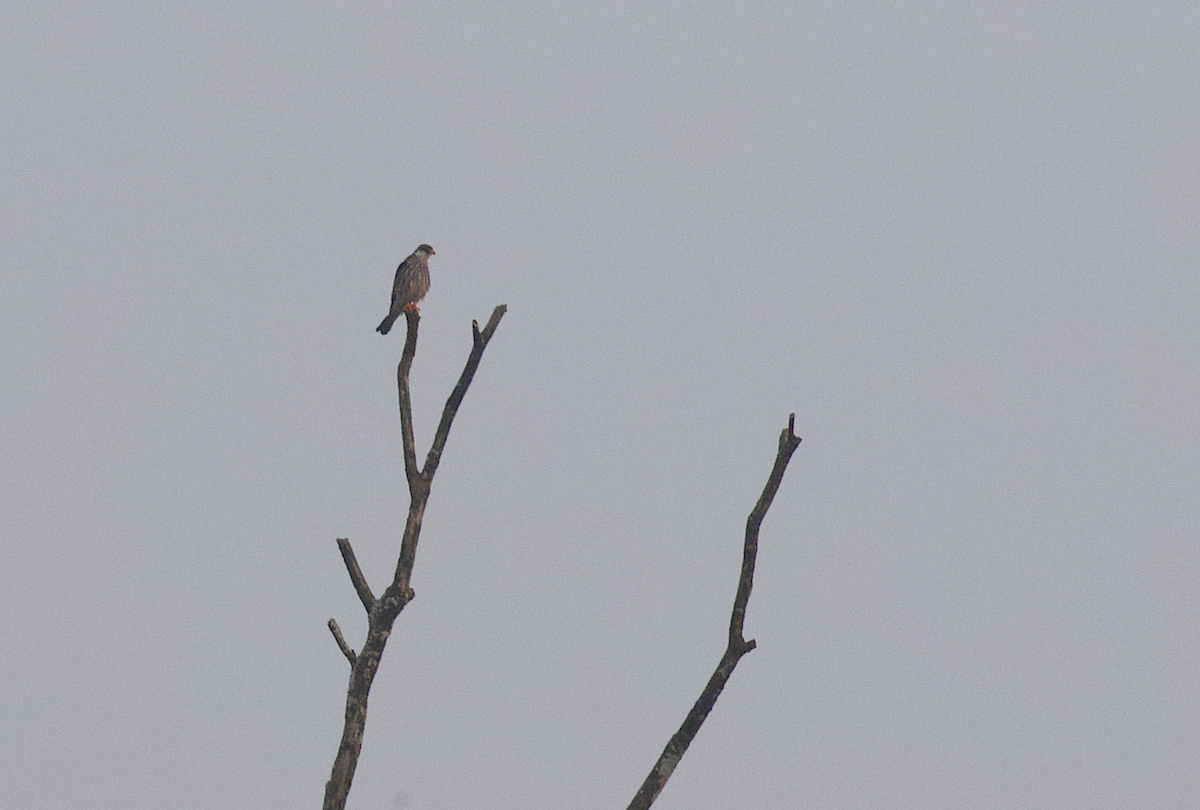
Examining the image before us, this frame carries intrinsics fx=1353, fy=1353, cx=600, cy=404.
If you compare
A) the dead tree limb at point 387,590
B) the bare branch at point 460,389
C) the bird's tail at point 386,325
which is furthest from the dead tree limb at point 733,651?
the bird's tail at point 386,325

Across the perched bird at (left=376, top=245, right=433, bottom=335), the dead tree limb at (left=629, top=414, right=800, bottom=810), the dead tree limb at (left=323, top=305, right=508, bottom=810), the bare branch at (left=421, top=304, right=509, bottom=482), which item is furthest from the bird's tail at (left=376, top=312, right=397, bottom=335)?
the dead tree limb at (left=629, top=414, right=800, bottom=810)

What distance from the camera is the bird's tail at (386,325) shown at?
15.6 m

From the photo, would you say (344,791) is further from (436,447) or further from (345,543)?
(436,447)

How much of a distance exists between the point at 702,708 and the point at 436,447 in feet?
8.34

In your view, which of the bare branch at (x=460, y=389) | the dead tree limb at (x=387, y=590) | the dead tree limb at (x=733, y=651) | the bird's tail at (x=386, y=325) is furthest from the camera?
the bird's tail at (x=386, y=325)

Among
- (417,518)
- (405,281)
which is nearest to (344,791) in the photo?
(417,518)

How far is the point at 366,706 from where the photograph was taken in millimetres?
7934

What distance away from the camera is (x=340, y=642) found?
8.36 metres

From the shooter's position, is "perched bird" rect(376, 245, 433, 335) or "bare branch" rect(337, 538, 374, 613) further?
"perched bird" rect(376, 245, 433, 335)

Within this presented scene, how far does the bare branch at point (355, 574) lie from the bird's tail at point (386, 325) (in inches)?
286

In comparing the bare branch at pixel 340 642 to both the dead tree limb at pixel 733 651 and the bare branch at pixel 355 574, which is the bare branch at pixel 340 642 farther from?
the dead tree limb at pixel 733 651

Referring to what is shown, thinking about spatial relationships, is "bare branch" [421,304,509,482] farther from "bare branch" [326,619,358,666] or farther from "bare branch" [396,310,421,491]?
"bare branch" [326,619,358,666]

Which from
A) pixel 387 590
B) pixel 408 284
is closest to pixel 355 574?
pixel 387 590

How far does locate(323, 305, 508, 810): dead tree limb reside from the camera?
7.77 meters
